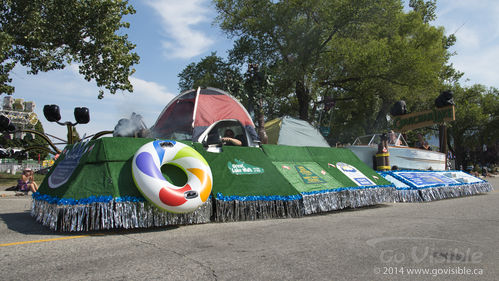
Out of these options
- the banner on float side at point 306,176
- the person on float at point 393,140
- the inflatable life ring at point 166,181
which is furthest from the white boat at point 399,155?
the inflatable life ring at point 166,181

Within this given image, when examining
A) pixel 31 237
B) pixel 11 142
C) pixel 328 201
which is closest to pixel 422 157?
pixel 328 201

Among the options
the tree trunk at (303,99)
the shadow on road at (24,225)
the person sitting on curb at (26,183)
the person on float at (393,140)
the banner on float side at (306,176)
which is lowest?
the shadow on road at (24,225)

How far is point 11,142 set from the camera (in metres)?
35.6

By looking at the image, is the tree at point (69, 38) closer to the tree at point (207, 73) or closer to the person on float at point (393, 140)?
the tree at point (207, 73)

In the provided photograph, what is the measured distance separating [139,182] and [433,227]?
4042 mm

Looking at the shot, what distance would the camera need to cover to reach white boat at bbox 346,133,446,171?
1259cm

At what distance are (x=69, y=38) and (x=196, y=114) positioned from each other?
421 inches

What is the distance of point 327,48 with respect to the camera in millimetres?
19281

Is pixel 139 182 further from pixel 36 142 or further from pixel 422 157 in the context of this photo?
pixel 36 142

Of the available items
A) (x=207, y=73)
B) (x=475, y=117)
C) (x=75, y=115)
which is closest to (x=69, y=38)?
(x=75, y=115)

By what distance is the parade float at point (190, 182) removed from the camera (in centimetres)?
390

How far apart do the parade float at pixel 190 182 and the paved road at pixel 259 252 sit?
0.69 feet

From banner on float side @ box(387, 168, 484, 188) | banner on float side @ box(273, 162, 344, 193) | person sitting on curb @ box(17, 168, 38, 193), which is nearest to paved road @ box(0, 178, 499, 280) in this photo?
banner on float side @ box(273, 162, 344, 193)

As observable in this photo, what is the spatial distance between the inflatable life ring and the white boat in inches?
366
